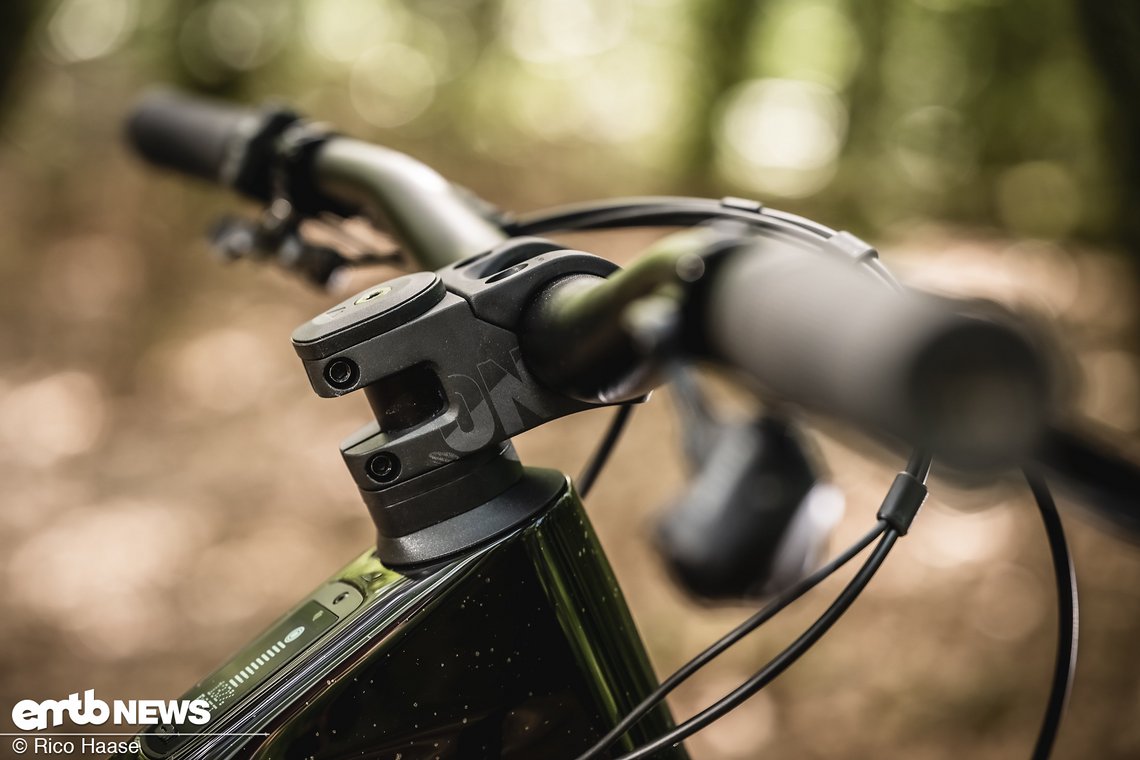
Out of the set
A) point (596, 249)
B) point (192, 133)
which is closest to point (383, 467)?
point (192, 133)

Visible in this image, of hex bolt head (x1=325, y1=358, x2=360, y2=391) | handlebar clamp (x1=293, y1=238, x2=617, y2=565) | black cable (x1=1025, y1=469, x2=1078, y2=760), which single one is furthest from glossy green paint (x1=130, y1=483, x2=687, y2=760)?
black cable (x1=1025, y1=469, x2=1078, y2=760)

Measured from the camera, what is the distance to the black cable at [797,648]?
0.66 meters

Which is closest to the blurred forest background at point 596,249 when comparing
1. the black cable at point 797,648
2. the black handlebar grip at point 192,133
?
the black cable at point 797,648

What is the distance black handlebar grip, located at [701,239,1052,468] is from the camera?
1.05ft

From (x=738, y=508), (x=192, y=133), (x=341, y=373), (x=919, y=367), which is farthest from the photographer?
(x=192, y=133)

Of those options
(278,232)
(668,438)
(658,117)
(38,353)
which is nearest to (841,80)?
(658,117)

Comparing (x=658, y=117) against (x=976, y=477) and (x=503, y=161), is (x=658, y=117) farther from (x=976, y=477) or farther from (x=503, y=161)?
(x=976, y=477)

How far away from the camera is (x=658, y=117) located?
6863mm

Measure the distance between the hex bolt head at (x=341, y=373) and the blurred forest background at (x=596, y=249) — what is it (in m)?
0.36

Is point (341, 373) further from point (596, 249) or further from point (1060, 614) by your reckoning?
point (596, 249)

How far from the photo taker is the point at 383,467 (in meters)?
0.73

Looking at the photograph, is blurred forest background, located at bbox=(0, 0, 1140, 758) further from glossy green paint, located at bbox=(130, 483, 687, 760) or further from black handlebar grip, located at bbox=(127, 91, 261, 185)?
black handlebar grip, located at bbox=(127, 91, 261, 185)

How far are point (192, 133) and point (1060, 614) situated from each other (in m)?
1.13

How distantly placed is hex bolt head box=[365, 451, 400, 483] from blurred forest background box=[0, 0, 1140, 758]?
37 centimetres
